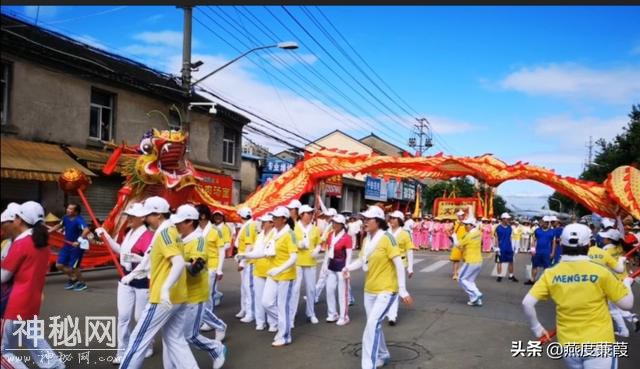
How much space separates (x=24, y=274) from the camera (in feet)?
12.5

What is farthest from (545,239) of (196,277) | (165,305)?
(165,305)

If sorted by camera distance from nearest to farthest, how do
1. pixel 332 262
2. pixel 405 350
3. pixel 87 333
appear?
1. pixel 87 333
2. pixel 405 350
3. pixel 332 262

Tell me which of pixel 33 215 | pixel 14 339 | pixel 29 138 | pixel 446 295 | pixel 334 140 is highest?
pixel 334 140

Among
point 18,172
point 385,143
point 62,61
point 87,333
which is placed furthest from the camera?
point 385,143

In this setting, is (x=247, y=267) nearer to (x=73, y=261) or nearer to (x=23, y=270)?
(x=73, y=261)

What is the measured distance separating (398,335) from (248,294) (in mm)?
2290

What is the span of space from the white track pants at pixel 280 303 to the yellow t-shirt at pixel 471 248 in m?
4.09

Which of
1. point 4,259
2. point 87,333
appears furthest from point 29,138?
point 87,333

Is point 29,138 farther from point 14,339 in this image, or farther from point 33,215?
point 14,339

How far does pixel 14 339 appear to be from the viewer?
4.05m

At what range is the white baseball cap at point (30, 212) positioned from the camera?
3680mm

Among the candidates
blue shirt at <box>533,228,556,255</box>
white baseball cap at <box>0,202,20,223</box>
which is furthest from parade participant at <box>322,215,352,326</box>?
blue shirt at <box>533,228,556,255</box>

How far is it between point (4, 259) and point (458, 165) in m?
7.18

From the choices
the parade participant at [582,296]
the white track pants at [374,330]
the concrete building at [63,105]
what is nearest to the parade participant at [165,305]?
the concrete building at [63,105]
